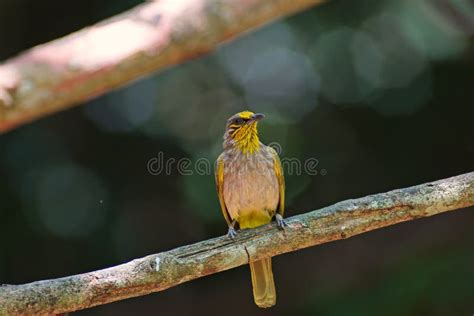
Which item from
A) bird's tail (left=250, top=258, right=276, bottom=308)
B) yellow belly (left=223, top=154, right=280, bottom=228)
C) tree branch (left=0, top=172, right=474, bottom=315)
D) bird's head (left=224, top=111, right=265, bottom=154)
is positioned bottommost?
tree branch (left=0, top=172, right=474, bottom=315)

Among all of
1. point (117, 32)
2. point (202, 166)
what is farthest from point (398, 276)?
point (117, 32)

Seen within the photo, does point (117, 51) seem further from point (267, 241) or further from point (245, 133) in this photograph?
point (245, 133)

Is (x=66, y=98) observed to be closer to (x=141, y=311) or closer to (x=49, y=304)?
(x=49, y=304)

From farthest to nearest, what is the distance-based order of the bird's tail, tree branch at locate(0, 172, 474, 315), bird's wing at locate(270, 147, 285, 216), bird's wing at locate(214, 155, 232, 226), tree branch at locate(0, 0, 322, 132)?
bird's wing at locate(214, 155, 232, 226) → bird's wing at locate(270, 147, 285, 216) → the bird's tail → tree branch at locate(0, 0, 322, 132) → tree branch at locate(0, 172, 474, 315)

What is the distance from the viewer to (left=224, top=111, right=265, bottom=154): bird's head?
5973 mm

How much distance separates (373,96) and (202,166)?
2.06m

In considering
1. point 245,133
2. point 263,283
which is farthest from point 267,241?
point 245,133

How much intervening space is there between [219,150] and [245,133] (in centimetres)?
157

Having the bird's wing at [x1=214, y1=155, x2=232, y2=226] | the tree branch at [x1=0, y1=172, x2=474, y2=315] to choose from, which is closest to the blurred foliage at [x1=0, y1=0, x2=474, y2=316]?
the bird's wing at [x1=214, y1=155, x2=232, y2=226]

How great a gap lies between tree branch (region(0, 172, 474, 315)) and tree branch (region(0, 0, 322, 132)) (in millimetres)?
1205

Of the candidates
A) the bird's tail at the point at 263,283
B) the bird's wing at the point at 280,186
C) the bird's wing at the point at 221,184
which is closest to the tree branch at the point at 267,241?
the bird's tail at the point at 263,283

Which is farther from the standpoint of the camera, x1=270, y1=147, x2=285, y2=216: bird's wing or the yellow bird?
x1=270, y1=147, x2=285, y2=216: bird's wing

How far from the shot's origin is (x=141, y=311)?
7023 mm

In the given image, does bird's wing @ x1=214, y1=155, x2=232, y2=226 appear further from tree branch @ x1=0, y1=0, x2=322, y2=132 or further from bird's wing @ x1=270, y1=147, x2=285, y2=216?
tree branch @ x1=0, y1=0, x2=322, y2=132
